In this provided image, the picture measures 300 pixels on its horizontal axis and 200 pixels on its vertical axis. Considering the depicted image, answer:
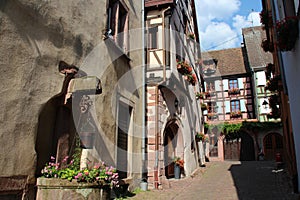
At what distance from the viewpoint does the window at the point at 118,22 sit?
689cm

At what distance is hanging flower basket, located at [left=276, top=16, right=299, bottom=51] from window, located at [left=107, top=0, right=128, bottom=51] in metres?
3.68

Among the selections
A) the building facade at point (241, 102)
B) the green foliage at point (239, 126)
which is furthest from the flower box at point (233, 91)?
the green foliage at point (239, 126)

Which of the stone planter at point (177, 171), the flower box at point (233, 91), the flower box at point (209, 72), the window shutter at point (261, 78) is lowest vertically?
the stone planter at point (177, 171)

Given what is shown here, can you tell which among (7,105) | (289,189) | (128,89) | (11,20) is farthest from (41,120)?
(289,189)

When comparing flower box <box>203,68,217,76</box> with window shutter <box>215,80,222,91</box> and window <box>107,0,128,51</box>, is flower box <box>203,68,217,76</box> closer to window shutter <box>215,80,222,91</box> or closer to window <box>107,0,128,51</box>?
window shutter <box>215,80,222,91</box>

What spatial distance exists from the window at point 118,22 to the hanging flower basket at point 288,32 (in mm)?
3682

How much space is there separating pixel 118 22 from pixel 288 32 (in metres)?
4.30

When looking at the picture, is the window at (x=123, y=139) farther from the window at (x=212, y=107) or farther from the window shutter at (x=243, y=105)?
the window at (x=212, y=107)

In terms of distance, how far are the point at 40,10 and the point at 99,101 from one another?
215cm

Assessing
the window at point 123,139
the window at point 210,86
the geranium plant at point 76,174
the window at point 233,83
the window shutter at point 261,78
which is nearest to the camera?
the geranium plant at point 76,174

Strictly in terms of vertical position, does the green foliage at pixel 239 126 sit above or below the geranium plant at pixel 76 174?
above

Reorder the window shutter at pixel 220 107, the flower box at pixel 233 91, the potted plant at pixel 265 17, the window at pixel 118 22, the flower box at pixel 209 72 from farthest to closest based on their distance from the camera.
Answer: the flower box at pixel 209 72
the window shutter at pixel 220 107
the flower box at pixel 233 91
the potted plant at pixel 265 17
the window at pixel 118 22

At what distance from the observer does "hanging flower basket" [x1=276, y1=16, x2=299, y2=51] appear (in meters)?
4.75

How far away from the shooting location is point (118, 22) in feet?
24.4
